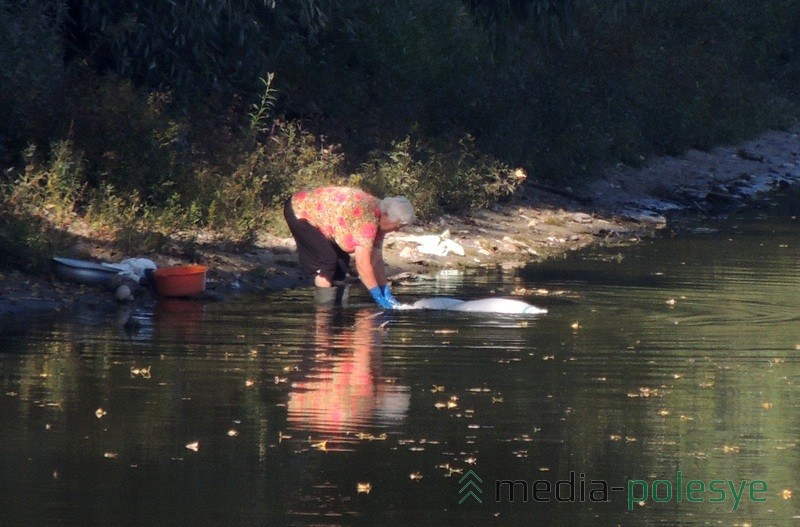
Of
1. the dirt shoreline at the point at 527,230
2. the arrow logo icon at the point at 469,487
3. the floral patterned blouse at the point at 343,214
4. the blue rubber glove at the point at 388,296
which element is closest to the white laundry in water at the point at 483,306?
the blue rubber glove at the point at 388,296

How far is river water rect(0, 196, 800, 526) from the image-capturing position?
7.46 meters

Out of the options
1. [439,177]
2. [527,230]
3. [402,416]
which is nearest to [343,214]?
[402,416]

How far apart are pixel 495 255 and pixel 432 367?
865cm

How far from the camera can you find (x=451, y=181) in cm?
2261

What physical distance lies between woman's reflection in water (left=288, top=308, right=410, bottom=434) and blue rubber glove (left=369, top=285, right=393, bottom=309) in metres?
0.69

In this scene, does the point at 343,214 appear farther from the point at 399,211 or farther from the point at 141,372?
the point at 141,372

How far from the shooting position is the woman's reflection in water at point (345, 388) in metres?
9.18

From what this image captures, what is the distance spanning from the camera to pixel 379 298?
45.3 ft

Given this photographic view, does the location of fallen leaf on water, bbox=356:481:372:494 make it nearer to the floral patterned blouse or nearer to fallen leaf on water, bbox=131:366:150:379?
fallen leaf on water, bbox=131:366:150:379

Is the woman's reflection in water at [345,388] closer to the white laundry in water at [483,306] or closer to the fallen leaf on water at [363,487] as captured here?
the white laundry in water at [483,306]

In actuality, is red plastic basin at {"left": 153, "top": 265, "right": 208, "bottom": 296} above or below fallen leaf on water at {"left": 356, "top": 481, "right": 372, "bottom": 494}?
above

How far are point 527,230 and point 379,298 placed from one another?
8955 millimetres

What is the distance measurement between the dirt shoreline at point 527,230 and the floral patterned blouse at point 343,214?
112cm

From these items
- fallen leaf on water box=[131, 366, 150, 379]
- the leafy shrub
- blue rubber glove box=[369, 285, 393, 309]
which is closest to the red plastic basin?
blue rubber glove box=[369, 285, 393, 309]
